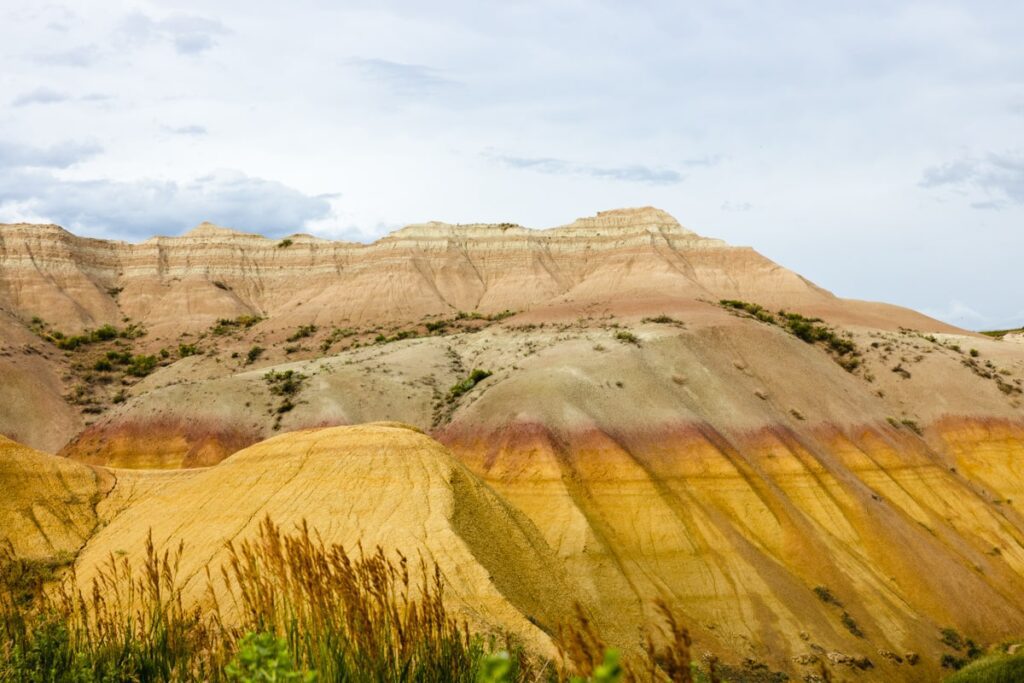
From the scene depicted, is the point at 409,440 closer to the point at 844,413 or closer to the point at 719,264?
the point at 844,413

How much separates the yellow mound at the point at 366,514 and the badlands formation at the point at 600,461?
0.09 m

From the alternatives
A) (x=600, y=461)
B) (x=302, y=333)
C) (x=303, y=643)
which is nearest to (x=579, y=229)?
(x=302, y=333)

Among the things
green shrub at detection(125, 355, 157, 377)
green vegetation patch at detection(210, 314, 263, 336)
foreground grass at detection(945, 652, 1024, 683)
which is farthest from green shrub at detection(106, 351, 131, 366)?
foreground grass at detection(945, 652, 1024, 683)

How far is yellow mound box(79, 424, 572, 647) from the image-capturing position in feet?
55.8

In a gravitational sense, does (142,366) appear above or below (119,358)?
below

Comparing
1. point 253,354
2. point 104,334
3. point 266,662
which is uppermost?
point 266,662

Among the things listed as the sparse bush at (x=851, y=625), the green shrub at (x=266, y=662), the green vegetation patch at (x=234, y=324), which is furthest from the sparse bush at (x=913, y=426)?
the green vegetation patch at (x=234, y=324)

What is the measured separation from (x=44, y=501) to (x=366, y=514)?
8594 millimetres

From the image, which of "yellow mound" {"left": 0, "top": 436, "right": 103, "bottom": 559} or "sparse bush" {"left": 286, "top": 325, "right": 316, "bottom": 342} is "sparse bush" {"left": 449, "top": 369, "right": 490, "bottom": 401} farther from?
"sparse bush" {"left": 286, "top": 325, "right": 316, "bottom": 342}

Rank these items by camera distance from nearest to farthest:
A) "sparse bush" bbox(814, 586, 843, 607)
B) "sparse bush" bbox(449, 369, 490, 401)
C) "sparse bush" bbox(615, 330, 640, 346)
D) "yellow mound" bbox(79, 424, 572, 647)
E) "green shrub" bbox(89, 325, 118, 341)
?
"yellow mound" bbox(79, 424, 572, 647), "sparse bush" bbox(814, 586, 843, 607), "sparse bush" bbox(449, 369, 490, 401), "sparse bush" bbox(615, 330, 640, 346), "green shrub" bbox(89, 325, 118, 341)

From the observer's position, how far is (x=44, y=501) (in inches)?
Result: 835

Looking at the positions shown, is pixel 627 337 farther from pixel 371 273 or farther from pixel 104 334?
pixel 104 334

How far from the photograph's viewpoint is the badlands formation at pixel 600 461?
797 inches

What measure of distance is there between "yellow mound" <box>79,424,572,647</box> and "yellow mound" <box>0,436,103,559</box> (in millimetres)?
677
